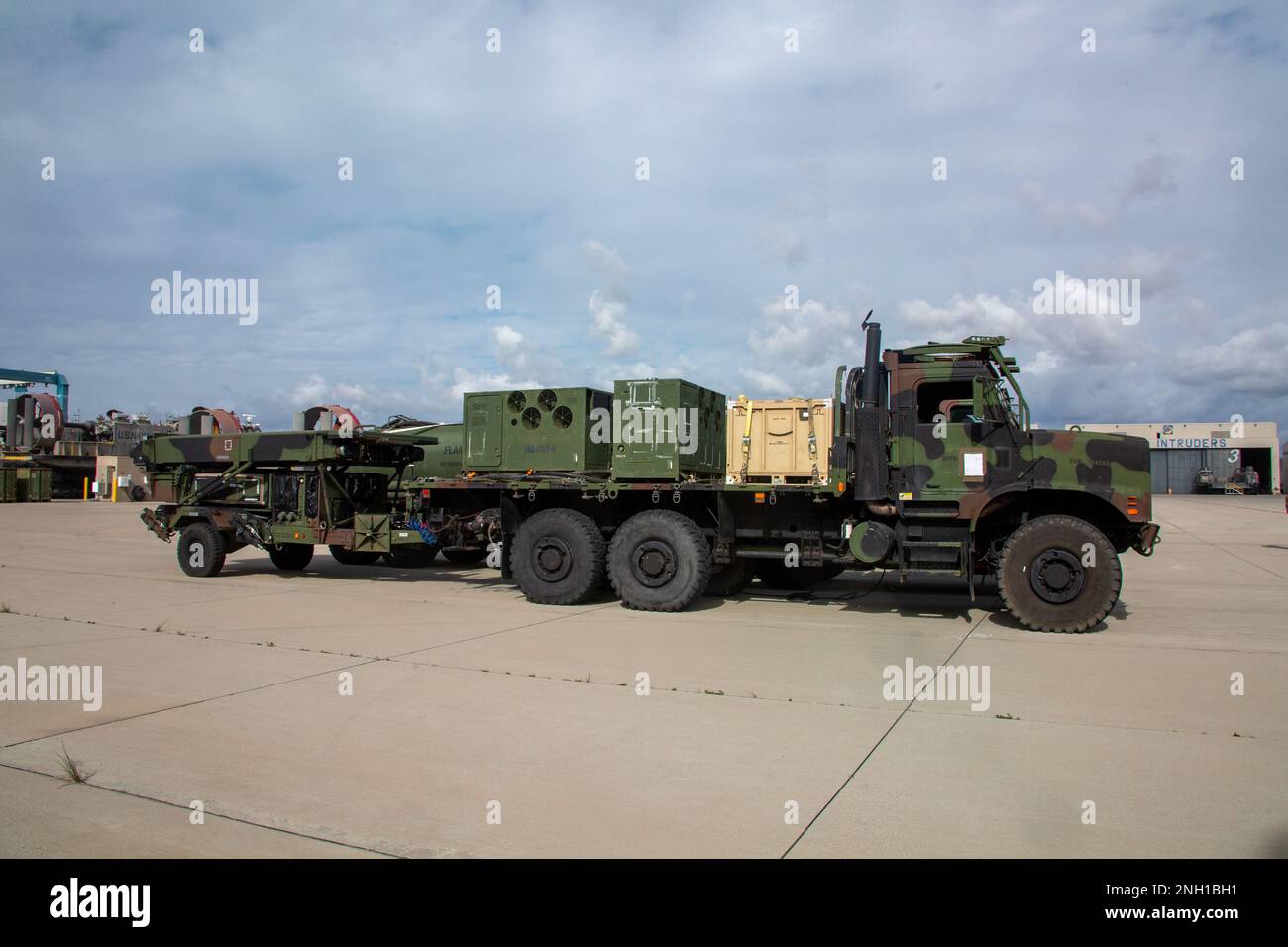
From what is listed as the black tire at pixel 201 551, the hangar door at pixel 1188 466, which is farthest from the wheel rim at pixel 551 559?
the hangar door at pixel 1188 466

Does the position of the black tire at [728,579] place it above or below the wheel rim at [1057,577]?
below

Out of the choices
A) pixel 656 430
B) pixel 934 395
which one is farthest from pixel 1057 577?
pixel 656 430

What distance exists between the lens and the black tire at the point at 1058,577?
30.2ft

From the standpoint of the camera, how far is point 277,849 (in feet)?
12.7

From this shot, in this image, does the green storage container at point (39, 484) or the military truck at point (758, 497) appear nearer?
the military truck at point (758, 497)

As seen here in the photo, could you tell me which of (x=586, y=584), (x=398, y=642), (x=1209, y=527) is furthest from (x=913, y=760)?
(x=1209, y=527)

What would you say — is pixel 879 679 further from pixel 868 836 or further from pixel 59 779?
pixel 59 779

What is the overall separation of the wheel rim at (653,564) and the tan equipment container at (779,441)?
1.23m

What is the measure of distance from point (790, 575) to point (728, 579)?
102 centimetres

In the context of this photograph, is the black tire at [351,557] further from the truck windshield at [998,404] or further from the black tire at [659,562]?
the truck windshield at [998,404]

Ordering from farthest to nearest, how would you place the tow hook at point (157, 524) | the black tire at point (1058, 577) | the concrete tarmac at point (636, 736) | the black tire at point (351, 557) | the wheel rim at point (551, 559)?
the black tire at point (351, 557) → the tow hook at point (157, 524) → the wheel rim at point (551, 559) → the black tire at point (1058, 577) → the concrete tarmac at point (636, 736)

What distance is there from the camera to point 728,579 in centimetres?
1263

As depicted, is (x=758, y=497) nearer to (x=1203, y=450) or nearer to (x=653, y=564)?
(x=653, y=564)

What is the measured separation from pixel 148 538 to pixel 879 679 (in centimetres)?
2100
